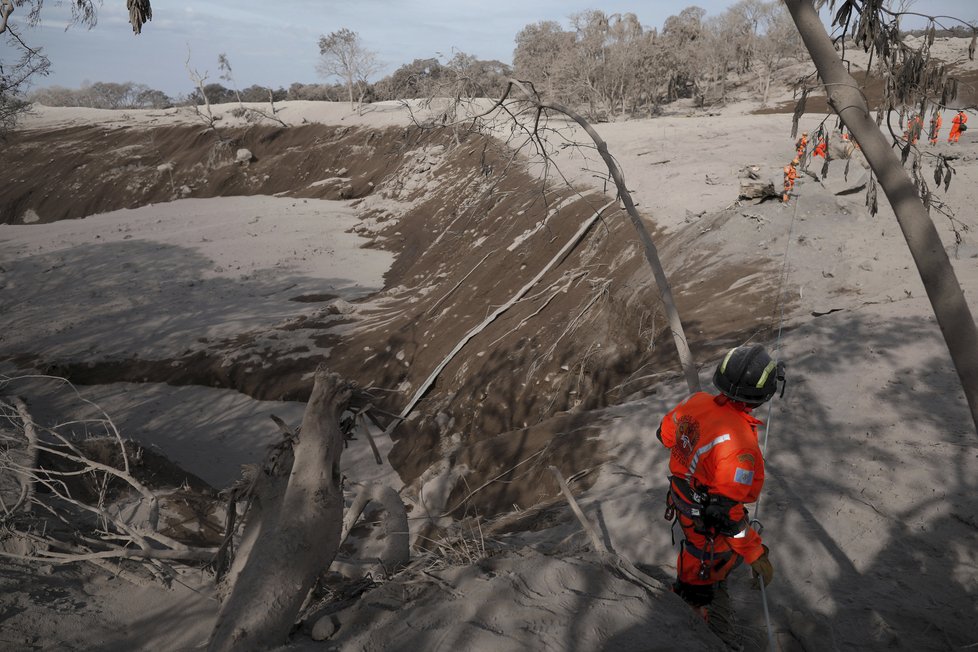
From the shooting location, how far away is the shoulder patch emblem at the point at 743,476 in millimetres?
2771

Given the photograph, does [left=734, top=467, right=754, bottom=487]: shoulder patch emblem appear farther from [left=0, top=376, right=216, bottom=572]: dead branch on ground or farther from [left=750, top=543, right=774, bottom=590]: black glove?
[left=0, top=376, right=216, bottom=572]: dead branch on ground

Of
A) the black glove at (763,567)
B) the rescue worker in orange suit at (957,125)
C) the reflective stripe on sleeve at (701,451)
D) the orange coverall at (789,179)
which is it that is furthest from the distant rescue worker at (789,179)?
the black glove at (763,567)

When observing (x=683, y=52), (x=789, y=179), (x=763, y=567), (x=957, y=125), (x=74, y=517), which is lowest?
(x=74, y=517)

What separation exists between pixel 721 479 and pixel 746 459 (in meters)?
0.14

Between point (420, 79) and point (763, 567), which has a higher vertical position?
point (420, 79)

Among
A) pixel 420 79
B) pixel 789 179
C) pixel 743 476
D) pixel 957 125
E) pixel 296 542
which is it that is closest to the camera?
pixel 743 476

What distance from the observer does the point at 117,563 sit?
15.1 ft

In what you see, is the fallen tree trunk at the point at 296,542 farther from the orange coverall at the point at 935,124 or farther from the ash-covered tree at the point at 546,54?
the ash-covered tree at the point at 546,54

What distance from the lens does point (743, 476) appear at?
2771 mm

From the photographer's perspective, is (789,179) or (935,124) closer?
(935,124)

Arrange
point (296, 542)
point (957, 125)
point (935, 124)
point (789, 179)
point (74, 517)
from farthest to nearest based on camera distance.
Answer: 1. point (957, 125)
2. point (789, 179)
3. point (74, 517)
4. point (935, 124)
5. point (296, 542)

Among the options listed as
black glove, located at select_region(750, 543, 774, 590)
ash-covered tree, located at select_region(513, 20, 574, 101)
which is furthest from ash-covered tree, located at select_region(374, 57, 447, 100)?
ash-covered tree, located at select_region(513, 20, 574, 101)

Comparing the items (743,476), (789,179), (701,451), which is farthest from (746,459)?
(789,179)

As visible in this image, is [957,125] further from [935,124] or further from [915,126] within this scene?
[915,126]
